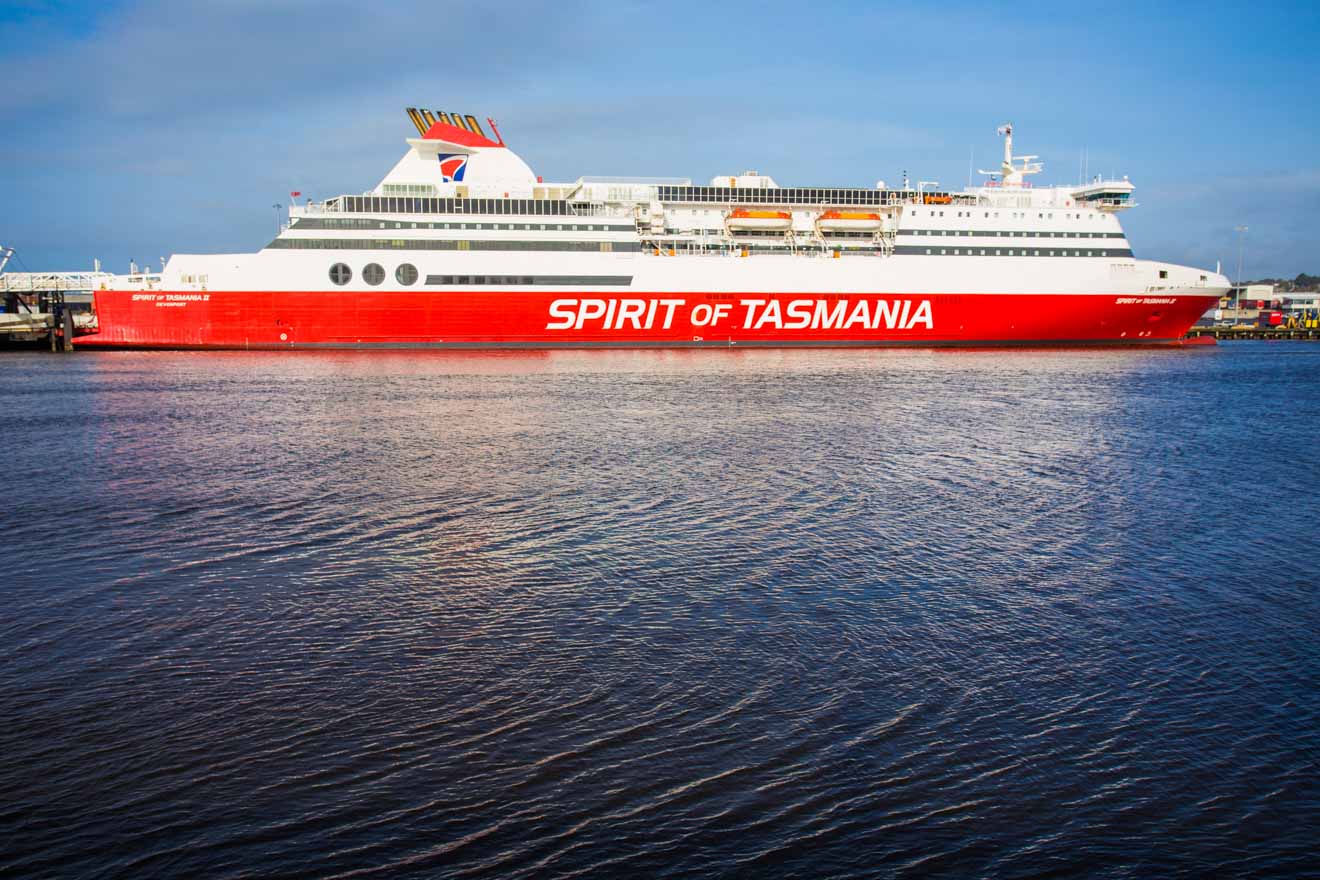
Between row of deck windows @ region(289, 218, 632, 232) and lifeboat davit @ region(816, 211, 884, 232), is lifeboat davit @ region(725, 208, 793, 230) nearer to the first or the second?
lifeboat davit @ region(816, 211, 884, 232)

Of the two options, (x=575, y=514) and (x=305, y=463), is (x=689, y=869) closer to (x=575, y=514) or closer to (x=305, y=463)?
(x=575, y=514)

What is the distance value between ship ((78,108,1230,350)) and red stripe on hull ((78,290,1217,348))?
0.28ft

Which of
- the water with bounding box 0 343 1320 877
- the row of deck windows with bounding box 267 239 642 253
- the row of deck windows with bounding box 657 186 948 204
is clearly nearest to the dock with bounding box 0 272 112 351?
the row of deck windows with bounding box 267 239 642 253

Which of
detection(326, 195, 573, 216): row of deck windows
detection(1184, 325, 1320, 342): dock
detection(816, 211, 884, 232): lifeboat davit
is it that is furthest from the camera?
detection(1184, 325, 1320, 342): dock

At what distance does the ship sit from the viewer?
40688 millimetres

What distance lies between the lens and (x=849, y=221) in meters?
44.4

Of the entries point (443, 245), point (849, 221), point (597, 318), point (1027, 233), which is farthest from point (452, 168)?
point (1027, 233)

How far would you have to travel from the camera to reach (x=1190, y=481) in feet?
46.0

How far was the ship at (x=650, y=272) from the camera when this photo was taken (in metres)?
40.7

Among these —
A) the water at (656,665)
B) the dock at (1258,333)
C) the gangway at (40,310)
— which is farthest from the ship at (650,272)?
the dock at (1258,333)

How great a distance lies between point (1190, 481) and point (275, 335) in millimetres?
37148

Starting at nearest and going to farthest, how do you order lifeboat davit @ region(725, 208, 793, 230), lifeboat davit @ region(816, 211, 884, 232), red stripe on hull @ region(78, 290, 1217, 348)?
1. red stripe on hull @ region(78, 290, 1217, 348)
2. lifeboat davit @ region(725, 208, 793, 230)
3. lifeboat davit @ region(816, 211, 884, 232)

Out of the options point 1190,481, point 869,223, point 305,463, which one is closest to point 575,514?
point 305,463

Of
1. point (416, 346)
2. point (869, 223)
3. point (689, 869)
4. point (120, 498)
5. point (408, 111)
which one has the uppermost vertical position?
point (408, 111)
